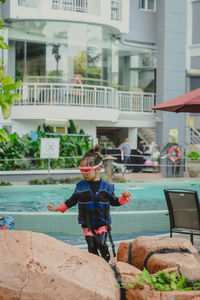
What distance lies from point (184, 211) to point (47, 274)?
377cm

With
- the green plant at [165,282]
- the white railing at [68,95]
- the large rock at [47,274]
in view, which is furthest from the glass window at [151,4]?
the large rock at [47,274]

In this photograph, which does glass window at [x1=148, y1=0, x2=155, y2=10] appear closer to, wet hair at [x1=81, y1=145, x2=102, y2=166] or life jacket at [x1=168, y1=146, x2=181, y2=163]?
life jacket at [x1=168, y1=146, x2=181, y2=163]

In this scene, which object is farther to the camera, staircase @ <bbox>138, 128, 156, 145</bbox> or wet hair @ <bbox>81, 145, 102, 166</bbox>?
staircase @ <bbox>138, 128, 156, 145</bbox>

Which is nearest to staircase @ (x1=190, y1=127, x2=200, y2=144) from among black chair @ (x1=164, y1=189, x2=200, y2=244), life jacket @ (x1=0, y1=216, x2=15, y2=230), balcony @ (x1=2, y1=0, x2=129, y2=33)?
balcony @ (x1=2, y1=0, x2=129, y2=33)

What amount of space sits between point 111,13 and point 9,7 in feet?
17.0

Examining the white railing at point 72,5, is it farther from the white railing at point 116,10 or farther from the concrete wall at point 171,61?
the concrete wall at point 171,61

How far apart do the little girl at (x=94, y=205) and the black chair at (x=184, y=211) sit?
6.38ft

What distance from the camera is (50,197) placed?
14523 mm

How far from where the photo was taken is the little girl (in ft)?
16.2

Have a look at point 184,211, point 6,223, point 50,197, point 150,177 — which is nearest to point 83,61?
point 150,177

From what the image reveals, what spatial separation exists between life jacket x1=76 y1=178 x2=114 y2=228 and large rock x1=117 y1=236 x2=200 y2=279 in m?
0.43

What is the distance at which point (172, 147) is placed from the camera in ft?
80.0

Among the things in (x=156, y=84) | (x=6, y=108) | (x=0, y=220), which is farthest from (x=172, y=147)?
(x=6, y=108)

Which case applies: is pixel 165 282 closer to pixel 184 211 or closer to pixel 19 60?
pixel 184 211
